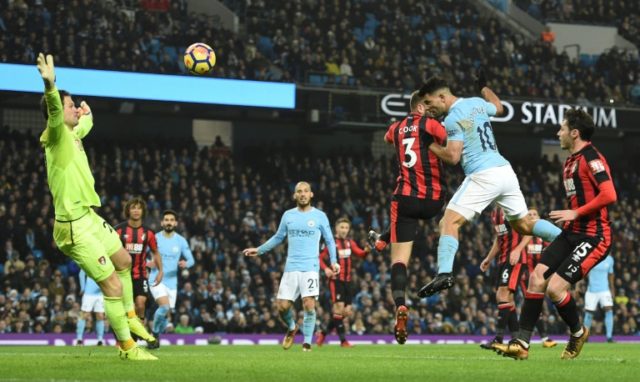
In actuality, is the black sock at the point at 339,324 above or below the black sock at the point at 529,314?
below

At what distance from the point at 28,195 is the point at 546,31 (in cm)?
2306

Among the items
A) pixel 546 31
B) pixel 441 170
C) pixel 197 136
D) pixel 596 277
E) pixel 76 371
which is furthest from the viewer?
pixel 546 31

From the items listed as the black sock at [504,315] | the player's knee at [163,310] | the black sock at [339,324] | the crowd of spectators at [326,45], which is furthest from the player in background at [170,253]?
the crowd of spectators at [326,45]

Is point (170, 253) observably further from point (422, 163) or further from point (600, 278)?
point (600, 278)

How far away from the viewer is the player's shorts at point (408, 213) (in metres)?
11.8

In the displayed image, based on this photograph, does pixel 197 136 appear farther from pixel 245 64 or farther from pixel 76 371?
pixel 76 371

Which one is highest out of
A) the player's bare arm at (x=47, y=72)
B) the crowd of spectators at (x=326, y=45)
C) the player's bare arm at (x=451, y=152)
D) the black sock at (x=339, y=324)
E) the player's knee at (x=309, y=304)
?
the crowd of spectators at (x=326, y=45)

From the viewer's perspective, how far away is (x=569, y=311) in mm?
11391

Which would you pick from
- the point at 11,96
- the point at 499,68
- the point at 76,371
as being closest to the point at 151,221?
the point at 11,96

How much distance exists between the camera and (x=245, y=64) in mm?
32219

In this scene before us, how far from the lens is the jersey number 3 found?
1188cm

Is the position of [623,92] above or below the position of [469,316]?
above

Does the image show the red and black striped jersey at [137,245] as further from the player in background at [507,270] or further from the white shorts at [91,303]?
the player in background at [507,270]

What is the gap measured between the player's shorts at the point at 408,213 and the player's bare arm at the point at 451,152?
0.67 metres
